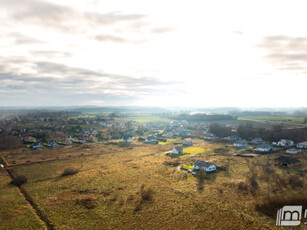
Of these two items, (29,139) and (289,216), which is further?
(29,139)

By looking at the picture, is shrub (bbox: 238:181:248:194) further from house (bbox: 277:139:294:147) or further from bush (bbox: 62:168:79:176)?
house (bbox: 277:139:294:147)

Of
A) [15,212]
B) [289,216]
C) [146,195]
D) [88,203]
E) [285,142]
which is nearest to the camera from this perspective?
[289,216]

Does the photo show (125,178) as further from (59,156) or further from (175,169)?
(59,156)

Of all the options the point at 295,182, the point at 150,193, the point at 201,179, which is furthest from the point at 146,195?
the point at 295,182

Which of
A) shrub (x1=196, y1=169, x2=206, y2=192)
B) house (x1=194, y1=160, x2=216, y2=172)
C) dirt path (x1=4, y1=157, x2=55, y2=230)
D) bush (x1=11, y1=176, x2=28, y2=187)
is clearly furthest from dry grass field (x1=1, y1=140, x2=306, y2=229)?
house (x1=194, y1=160, x2=216, y2=172)

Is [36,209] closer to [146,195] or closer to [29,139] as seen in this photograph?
[146,195]

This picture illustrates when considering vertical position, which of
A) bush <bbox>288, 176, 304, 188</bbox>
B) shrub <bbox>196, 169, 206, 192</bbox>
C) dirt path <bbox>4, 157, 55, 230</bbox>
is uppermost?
bush <bbox>288, 176, 304, 188</bbox>
